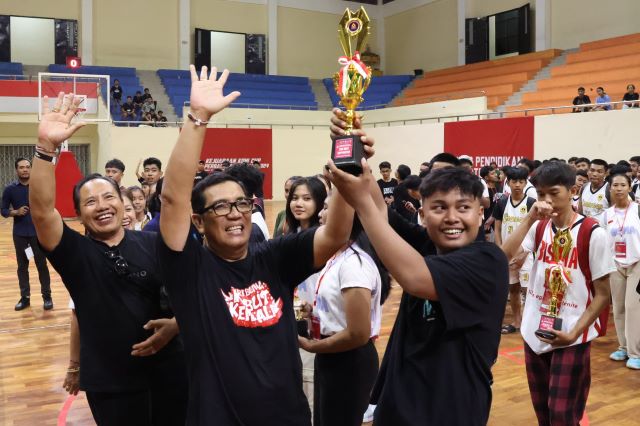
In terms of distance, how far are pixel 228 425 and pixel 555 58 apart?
2017cm

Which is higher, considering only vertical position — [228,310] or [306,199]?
[306,199]

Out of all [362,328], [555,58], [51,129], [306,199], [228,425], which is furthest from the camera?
[555,58]

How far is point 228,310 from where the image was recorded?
1918 millimetres

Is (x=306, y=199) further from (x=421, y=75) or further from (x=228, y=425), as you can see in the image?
(x=421, y=75)

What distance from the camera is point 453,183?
76.4 inches

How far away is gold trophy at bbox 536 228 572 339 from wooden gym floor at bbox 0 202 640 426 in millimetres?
1264

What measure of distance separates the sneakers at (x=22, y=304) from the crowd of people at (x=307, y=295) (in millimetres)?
3978

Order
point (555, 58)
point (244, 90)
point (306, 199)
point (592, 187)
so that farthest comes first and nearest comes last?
point (244, 90), point (555, 58), point (592, 187), point (306, 199)

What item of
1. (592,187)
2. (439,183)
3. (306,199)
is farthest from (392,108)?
(439,183)

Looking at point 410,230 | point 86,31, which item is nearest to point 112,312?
point 410,230

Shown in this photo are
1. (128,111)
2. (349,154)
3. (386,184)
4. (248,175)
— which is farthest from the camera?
(128,111)

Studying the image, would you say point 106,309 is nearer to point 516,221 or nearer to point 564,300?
point 564,300

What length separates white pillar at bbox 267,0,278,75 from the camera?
25.3 m

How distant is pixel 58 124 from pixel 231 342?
1078 millimetres
